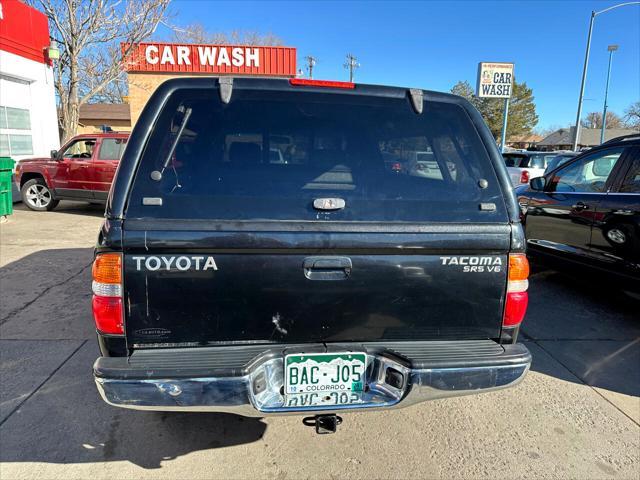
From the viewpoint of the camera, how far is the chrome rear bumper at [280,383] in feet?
6.12

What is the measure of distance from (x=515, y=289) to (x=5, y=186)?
10050 millimetres

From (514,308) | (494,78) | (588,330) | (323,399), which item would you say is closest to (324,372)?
(323,399)

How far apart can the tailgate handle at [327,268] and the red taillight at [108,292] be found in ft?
2.69

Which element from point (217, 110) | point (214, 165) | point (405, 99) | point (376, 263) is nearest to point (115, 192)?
point (214, 165)

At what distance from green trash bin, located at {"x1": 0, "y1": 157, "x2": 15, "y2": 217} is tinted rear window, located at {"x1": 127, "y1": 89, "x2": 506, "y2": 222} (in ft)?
28.5

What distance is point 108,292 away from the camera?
190cm

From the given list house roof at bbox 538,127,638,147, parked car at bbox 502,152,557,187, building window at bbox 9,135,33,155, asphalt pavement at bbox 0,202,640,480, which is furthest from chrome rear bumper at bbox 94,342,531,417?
house roof at bbox 538,127,638,147

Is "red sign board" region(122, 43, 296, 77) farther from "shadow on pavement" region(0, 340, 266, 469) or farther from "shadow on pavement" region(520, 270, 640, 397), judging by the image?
"shadow on pavement" region(0, 340, 266, 469)

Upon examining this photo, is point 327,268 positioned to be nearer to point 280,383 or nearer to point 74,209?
point 280,383

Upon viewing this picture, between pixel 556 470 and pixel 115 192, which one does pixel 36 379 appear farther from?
pixel 556 470

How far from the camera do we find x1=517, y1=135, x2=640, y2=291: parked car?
4.17 m

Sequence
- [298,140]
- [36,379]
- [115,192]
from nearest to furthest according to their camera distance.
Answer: [115,192]
[298,140]
[36,379]

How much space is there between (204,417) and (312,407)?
3.78 ft

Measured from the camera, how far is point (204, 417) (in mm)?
2803
